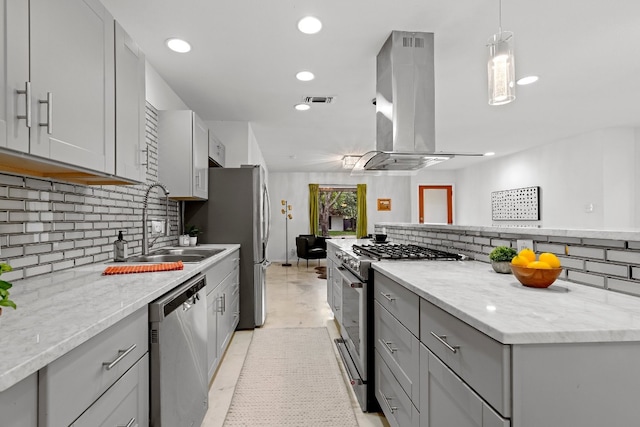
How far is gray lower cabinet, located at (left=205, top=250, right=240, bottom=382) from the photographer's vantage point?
219 cm

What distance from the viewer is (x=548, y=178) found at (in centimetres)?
596

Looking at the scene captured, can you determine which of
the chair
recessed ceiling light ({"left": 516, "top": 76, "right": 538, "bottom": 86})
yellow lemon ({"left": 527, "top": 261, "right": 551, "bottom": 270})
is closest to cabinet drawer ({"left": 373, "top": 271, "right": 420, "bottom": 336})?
yellow lemon ({"left": 527, "top": 261, "right": 551, "bottom": 270})

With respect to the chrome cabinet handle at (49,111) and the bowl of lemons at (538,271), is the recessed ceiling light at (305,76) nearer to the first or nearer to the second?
the chrome cabinet handle at (49,111)

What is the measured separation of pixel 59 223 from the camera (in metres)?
1.68

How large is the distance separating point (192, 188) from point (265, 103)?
1.41 m

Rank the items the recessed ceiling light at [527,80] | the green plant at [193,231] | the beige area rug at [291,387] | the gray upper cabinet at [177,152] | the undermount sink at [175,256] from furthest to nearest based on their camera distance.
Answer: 1. the green plant at [193,231]
2. the recessed ceiling light at [527,80]
3. the gray upper cabinet at [177,152]
4. the undermount sink at [175,256]
5. the beige area rug at [291,387]

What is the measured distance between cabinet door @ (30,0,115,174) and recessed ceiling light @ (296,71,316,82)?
5.41 feet

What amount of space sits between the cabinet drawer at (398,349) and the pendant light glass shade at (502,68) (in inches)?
53.8

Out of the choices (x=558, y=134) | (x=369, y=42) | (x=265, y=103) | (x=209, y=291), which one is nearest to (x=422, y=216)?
(x=558, y=134)

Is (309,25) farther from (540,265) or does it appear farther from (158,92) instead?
(540,265)

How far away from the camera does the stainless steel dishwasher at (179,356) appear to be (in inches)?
48.5

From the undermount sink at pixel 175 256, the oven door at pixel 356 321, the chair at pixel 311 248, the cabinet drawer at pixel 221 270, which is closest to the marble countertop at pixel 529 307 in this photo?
the oven door at pixel 356 321

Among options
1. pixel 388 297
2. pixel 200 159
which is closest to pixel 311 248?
pixel 200 159

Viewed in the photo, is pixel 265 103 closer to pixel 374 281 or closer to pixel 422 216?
pixel 374 281
